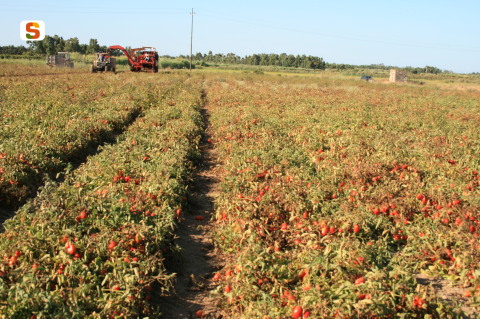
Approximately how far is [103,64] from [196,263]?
1510 inches

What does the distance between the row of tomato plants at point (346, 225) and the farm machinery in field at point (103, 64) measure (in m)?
32.5

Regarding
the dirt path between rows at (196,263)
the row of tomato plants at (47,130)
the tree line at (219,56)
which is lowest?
the dirt path between rows at (196,263)

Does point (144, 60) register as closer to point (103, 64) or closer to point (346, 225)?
point (103, 64)

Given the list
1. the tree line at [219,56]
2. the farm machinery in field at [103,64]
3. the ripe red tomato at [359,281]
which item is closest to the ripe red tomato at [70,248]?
the ripe red tomato at [359,281]

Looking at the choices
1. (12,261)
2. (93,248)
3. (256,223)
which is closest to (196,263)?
(256,223)

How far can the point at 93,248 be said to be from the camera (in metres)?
4.29

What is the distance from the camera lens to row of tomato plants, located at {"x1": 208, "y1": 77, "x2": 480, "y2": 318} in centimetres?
377

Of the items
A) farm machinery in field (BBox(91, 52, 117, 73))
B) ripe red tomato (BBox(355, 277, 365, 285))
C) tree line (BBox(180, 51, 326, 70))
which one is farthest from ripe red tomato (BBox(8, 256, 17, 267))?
tree line (BBox(180, 51, 326, 70))

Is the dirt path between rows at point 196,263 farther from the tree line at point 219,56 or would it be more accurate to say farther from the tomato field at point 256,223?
the tree line at point 219,56

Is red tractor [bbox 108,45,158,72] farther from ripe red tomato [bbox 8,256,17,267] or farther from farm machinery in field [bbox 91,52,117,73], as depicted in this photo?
ripe red tomato [bbox 8,256,17,267]

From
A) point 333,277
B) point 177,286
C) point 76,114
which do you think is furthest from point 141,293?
point 76,114

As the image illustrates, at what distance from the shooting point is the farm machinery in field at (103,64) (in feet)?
129

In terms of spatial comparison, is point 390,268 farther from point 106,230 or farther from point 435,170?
point 435,170

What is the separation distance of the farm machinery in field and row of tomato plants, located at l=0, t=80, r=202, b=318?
3552 centimetres
